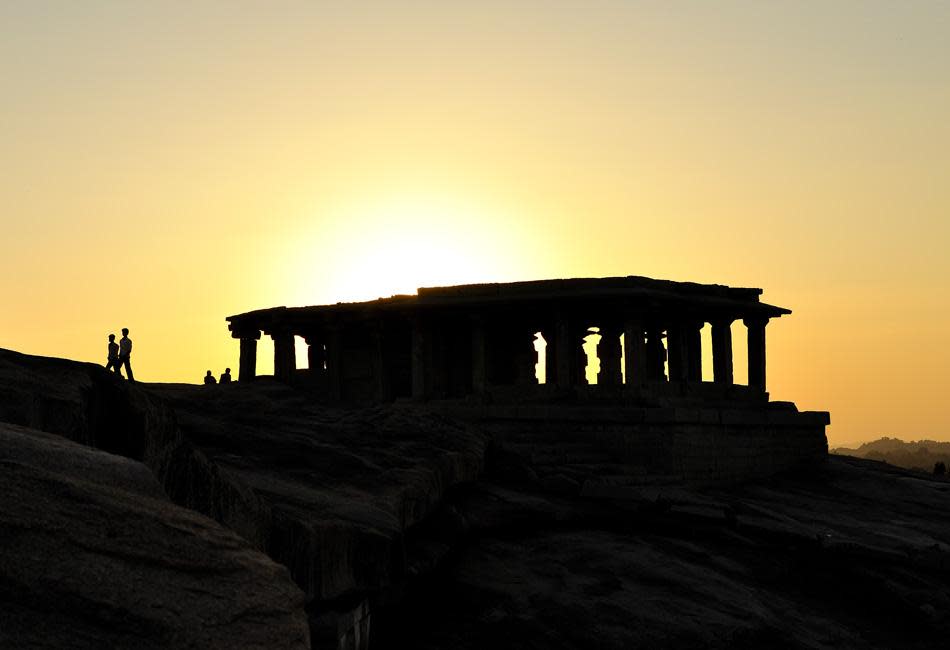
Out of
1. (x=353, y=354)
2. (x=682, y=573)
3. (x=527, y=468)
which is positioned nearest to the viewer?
(x=682, y=573)

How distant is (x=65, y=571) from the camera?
4039 millimetres

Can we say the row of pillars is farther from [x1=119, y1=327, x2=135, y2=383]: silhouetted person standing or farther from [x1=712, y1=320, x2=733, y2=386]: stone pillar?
[x1=119, y1=327, x2=135, y2=383]: silhouetted person standing

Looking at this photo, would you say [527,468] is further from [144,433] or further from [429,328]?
[429,328]

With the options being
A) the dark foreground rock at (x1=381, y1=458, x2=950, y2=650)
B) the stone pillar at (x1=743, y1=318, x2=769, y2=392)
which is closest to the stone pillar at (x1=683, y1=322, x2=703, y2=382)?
the stone pillar at (x1=743, y1=318, x2=769, y2=392)

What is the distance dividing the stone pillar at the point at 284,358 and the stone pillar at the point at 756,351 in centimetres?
1460

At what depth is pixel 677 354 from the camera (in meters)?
32.9

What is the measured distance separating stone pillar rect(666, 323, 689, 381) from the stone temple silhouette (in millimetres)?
42

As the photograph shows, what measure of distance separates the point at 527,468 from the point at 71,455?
533 inches

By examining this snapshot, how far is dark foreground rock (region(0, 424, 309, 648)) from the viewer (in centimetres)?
385

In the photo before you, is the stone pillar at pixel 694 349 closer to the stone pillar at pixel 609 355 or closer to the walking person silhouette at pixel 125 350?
the stone pillar at pixel 609 355

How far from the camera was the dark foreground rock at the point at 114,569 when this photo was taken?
3.85 meters

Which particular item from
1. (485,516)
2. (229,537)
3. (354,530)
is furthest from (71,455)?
(485,516)

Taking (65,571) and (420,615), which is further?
(420,615)

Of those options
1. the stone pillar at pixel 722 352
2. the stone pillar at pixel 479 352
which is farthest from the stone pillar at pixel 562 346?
the stone pillar at pixel 722 352
